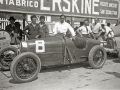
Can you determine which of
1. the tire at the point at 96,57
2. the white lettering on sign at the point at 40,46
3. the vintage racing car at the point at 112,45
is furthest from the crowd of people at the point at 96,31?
the white lettering on sign at the point at 40,46

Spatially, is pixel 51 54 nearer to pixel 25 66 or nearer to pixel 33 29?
pixel 25 66

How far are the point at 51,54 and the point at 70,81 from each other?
104cm

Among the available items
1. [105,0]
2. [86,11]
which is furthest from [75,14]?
[105,0]

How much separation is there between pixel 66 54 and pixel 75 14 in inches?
145

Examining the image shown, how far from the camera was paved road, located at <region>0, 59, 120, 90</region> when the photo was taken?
399 cm

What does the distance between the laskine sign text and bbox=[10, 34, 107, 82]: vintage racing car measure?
2.14 m

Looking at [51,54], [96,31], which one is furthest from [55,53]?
[96,31]

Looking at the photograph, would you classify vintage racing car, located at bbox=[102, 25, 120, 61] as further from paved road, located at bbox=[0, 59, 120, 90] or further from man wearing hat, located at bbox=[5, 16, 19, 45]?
man wearing hat, located at bbox=[5, 16, 19, 45]

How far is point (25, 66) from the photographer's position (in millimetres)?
4352

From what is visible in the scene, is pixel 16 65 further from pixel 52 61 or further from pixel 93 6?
pixel 93 6

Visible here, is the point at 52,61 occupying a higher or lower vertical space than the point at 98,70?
higher

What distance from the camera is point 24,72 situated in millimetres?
4406

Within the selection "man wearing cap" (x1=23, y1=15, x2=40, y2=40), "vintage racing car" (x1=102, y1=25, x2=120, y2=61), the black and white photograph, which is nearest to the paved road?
the black and white photograph

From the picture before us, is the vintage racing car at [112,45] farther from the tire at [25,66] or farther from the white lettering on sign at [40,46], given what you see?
the tire at [25,66]
